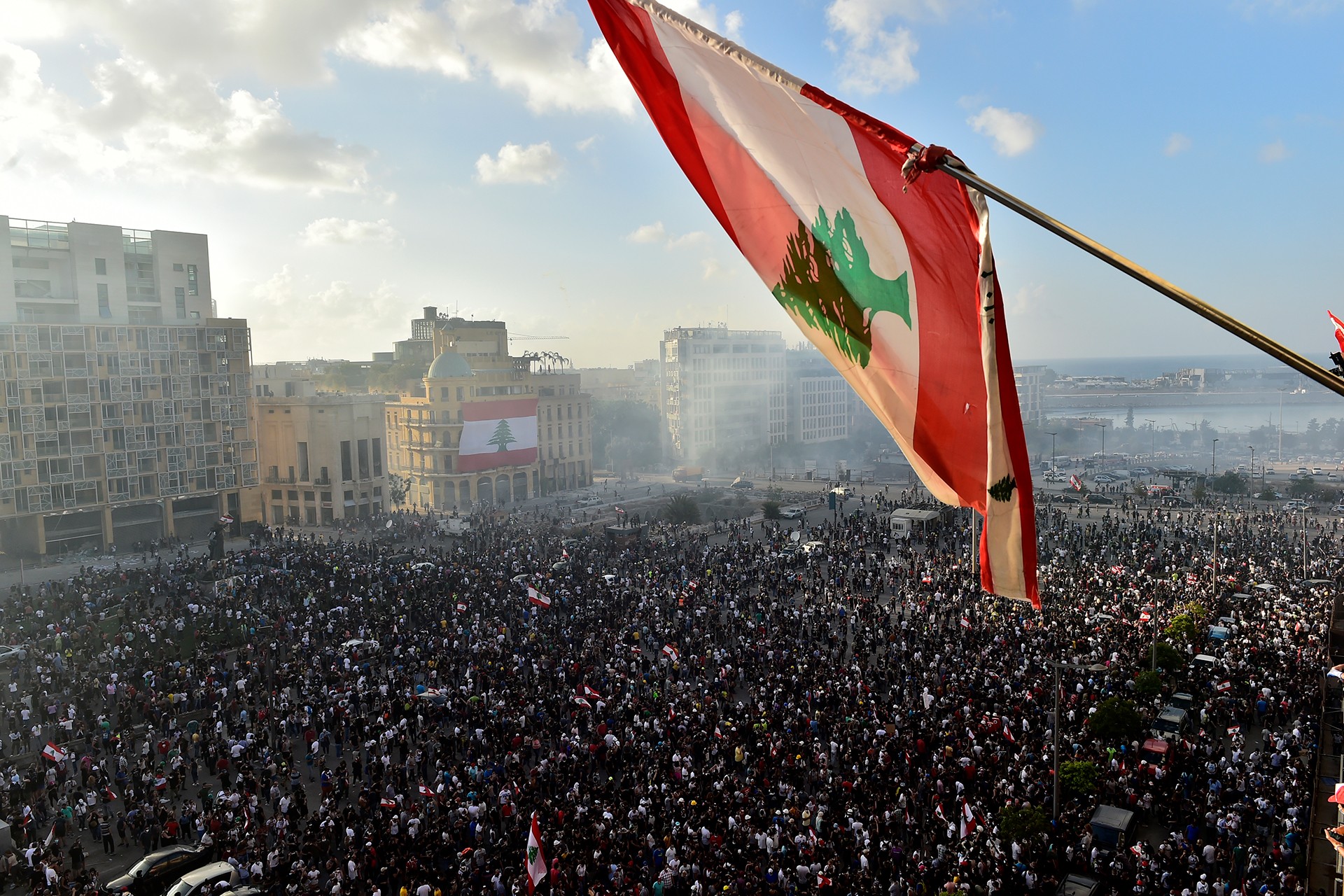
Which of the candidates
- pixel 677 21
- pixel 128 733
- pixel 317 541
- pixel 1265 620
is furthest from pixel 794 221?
pixel 317 541

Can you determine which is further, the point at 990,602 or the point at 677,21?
the point at 990,602

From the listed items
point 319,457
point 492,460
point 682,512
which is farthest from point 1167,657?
point 492,460

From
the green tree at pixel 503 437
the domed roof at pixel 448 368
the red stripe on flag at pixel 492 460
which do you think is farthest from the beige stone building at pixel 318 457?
the domed roof at pixel 448 368

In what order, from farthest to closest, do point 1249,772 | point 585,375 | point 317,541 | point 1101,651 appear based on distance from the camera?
point 585,375 → point 317,541 → point 1101,651 → point 1249,772

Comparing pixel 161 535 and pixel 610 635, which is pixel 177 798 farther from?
pixel 161 535

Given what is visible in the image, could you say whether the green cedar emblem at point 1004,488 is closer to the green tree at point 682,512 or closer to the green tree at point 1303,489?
the green tree at point 682,512

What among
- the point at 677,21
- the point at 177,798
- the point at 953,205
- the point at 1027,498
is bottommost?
the point at 177,798

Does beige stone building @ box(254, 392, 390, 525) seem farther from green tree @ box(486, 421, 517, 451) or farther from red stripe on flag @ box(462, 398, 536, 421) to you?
green tree @ box(486, 421, 517, 451)

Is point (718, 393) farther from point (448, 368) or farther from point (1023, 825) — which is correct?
point (1023, 825)

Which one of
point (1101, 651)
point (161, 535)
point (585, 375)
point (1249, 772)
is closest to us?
point (1249, 772)
